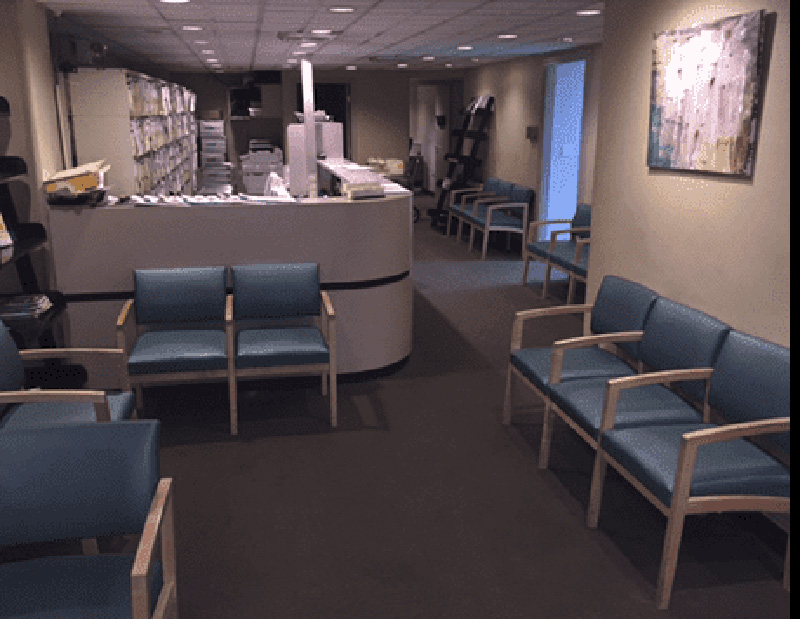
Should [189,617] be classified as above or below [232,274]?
below

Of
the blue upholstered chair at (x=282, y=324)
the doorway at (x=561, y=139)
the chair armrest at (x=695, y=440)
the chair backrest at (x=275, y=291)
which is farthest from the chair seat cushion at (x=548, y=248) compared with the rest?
the chair armrest at (x=695, y=440)

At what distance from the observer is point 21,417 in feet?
10.4

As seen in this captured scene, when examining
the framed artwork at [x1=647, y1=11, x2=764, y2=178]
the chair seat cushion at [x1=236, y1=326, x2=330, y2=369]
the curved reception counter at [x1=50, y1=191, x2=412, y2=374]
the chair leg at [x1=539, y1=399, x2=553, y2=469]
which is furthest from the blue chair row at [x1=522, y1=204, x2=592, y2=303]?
the chair seat cushion at [x1=236, y1=326, x2=330, y2=369]

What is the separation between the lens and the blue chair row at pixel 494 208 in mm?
8953

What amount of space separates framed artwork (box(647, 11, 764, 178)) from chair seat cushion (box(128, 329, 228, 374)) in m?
2.66

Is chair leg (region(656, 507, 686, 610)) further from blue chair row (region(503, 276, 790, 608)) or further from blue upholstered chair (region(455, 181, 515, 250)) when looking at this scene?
blue upholstered chair (region(455, 181, 515, 250))

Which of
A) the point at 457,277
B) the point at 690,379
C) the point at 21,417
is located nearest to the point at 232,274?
the point at 21,417

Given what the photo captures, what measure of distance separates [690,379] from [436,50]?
20.0 ft

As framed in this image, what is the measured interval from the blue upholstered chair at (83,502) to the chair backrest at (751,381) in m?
2.29

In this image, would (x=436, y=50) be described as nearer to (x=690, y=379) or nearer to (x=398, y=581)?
(x=690, y=379)

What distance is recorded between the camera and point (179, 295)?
14.3 ft

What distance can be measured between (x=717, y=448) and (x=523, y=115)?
758 cm

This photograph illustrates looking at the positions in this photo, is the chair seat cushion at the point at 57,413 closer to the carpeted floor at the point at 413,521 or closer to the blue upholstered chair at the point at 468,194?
the carpeted floor at the point at 413,521

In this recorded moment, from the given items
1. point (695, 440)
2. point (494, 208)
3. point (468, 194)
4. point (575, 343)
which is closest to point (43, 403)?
point (575, 343)
